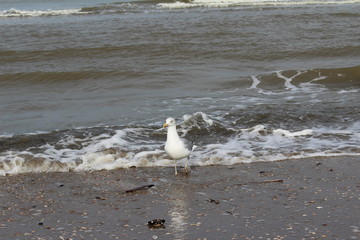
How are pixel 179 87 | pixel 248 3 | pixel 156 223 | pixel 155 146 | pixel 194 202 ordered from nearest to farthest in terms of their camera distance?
pixel 156 223, pixel 194 202, pixel 155 146, pixel 179 87, pixel 248 3

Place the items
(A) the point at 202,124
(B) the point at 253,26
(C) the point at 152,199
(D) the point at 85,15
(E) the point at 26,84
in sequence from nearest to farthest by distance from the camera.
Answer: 1. (C) the point at 152,199
2. (A) the point at 202,124
3. (E) the point at 26,84
4. (B) the point at 253,26
5. (D) the point at 85,15

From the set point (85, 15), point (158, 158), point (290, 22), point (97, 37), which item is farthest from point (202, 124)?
point (85, 15)

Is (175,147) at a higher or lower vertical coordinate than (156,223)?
higher

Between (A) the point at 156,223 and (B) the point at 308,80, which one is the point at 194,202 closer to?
(A) the point at 156,223

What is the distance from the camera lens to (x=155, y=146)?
757 cm

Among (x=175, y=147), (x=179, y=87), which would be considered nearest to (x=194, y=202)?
(x=175, y=147)

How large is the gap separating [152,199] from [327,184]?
1671 millimetres

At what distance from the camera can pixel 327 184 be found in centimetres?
564

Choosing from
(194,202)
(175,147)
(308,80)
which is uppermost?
(175,147)

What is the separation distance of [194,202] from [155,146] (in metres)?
2.39

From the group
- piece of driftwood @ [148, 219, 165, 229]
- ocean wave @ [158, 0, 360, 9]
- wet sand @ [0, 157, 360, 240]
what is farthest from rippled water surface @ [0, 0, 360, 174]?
ocean wave @ [158, 0, 360, 9]

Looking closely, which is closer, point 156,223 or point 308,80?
point 156,223

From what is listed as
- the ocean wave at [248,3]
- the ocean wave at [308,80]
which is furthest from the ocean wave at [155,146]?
the ocean wave at [248,3]

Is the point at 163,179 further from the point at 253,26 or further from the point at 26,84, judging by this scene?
the point at 253,26
